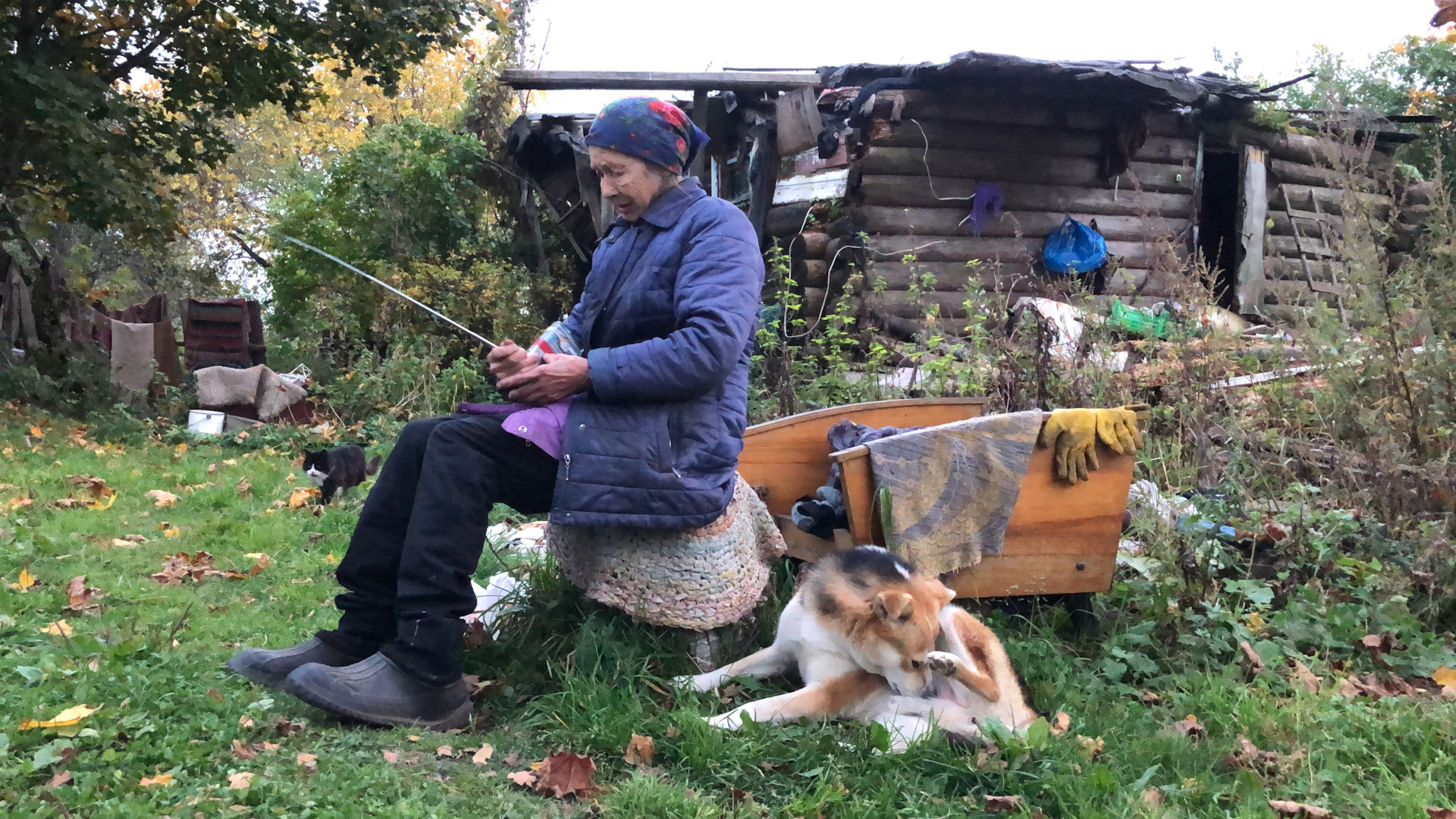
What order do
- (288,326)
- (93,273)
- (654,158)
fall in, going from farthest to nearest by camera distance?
(288,326)
(93,273)
(654,158)

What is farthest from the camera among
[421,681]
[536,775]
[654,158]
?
[654,158]

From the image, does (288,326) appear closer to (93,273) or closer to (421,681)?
(93,273)

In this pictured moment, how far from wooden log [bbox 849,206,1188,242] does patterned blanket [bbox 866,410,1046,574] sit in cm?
602

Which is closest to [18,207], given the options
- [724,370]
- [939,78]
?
[939,78]

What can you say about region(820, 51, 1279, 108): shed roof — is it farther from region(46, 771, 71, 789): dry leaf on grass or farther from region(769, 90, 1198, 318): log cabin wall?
region(46, 771, 71, 789): dry leaf on grass

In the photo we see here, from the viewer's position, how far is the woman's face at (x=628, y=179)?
3.12m

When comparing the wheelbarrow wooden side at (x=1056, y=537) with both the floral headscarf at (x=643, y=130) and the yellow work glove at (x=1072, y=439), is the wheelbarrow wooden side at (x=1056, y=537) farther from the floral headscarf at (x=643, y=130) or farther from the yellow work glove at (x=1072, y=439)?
the floral headscarf at (x=643, y=130)

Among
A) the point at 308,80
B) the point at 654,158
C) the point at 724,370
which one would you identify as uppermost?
the point at 308,80

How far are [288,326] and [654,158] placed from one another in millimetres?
14659

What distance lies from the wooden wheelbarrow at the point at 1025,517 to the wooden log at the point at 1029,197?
6323mm

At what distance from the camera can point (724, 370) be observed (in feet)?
9.73

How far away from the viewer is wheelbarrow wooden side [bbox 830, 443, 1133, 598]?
12.2 ft

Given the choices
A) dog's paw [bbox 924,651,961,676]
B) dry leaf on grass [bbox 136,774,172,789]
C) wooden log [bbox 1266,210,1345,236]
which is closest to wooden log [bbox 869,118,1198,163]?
wooden log [bbox 1266,210,1345,236]

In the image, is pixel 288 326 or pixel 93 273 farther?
pixel 288 326
